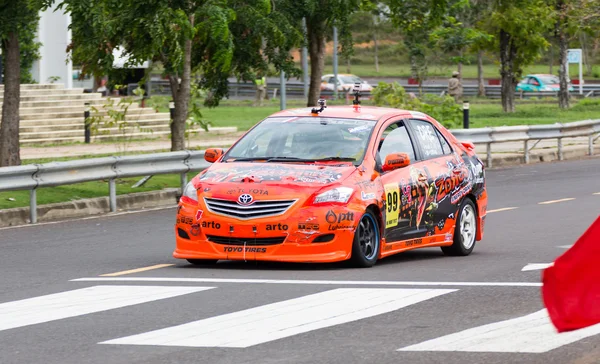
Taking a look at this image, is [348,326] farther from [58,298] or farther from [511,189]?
[511,189]

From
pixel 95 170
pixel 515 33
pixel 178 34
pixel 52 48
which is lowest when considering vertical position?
pixel 95 170

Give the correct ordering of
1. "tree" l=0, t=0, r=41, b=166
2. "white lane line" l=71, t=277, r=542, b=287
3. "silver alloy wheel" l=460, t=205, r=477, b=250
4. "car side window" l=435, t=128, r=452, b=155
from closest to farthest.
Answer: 1. "white lane line" l=71, t=277, r=542, b=287
2. "silver alloy wheel" l=460, t=205, r=477, b=250
3. "car side window" l=435, t=128, r=452, b=155
4. "tree" l=0, t=0, r=41, b=166

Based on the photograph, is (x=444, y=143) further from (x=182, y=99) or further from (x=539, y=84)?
(x=539, y=84)

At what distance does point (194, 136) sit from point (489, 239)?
780 inches

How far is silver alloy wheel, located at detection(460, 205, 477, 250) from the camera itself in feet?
42.4

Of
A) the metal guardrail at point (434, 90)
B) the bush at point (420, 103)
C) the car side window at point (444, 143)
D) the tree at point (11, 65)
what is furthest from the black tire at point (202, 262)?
the metal guardrail at point (434, 90)

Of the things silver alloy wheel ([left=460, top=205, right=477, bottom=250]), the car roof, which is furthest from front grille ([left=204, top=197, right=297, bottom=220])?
silver alloy wheel ([left=460, top=205, right=477, bottom=250])

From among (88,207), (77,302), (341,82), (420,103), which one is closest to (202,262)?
(77,302)

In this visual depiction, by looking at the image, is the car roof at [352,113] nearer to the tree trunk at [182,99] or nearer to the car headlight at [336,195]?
the car headlight at [336,195]

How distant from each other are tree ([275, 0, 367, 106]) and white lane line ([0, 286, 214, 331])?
1429cm

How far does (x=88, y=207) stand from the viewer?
17.9 m

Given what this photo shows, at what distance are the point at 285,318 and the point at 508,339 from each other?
1.64 metres

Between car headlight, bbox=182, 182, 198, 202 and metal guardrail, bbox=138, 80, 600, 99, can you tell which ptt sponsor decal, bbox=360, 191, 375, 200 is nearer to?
car headlight, bbox=182, 182, 198, 202

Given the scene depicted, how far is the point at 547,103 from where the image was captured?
57875mm
